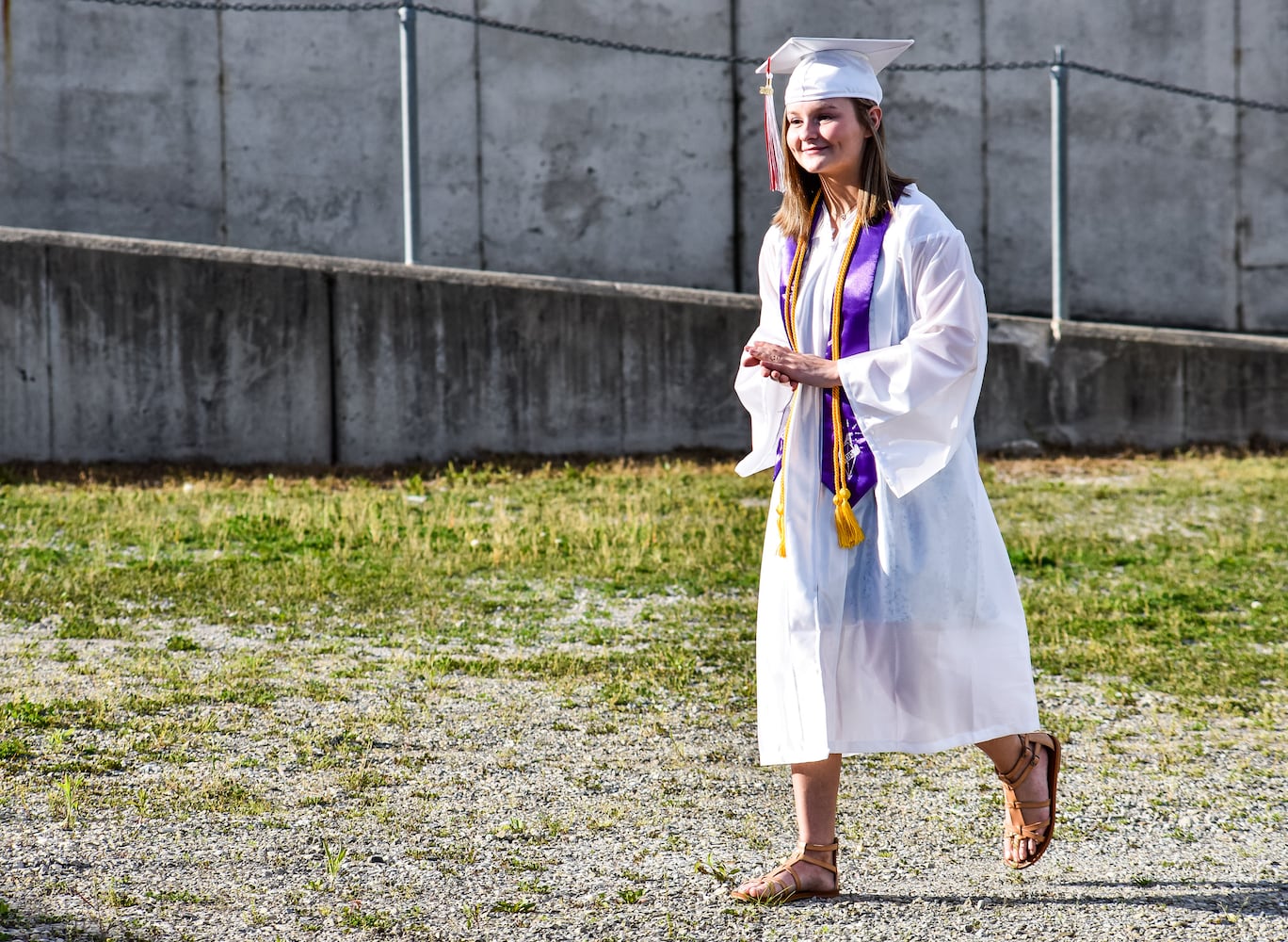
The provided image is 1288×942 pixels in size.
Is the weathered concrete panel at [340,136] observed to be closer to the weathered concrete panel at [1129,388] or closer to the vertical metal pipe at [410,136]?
the vertical metal pipe at [410,136]

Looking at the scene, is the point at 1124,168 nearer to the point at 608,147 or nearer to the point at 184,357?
the point at 608,147

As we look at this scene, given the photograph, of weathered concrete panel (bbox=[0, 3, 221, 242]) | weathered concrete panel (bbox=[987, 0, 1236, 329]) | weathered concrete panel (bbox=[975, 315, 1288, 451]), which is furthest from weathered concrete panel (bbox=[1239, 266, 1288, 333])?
weathered concrete panel (bbox=[0, 3, 221, 242])

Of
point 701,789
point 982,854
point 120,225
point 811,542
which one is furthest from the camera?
point 120,225

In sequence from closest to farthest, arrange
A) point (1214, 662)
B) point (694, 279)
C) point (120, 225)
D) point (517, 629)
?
point (1214, 662) → point (517, 629) → point (120, 225) → point (694, 279)

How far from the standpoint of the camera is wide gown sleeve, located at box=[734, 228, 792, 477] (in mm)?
3803

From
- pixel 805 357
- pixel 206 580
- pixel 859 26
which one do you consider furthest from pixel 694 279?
pixel 805 357

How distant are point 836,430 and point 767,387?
0.87 feet

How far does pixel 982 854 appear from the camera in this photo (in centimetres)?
394

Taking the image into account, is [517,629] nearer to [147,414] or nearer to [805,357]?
[805,357]

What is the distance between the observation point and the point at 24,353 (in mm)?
11453

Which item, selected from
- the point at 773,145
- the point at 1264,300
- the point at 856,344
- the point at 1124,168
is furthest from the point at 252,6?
the point at 856,344

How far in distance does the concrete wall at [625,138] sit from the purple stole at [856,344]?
41.2ft

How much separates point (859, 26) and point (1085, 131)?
2721mm

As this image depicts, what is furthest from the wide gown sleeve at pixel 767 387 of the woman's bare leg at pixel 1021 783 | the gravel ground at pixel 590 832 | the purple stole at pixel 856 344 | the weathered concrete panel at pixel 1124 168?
the weathered concrete panel at pixel 1124 168
